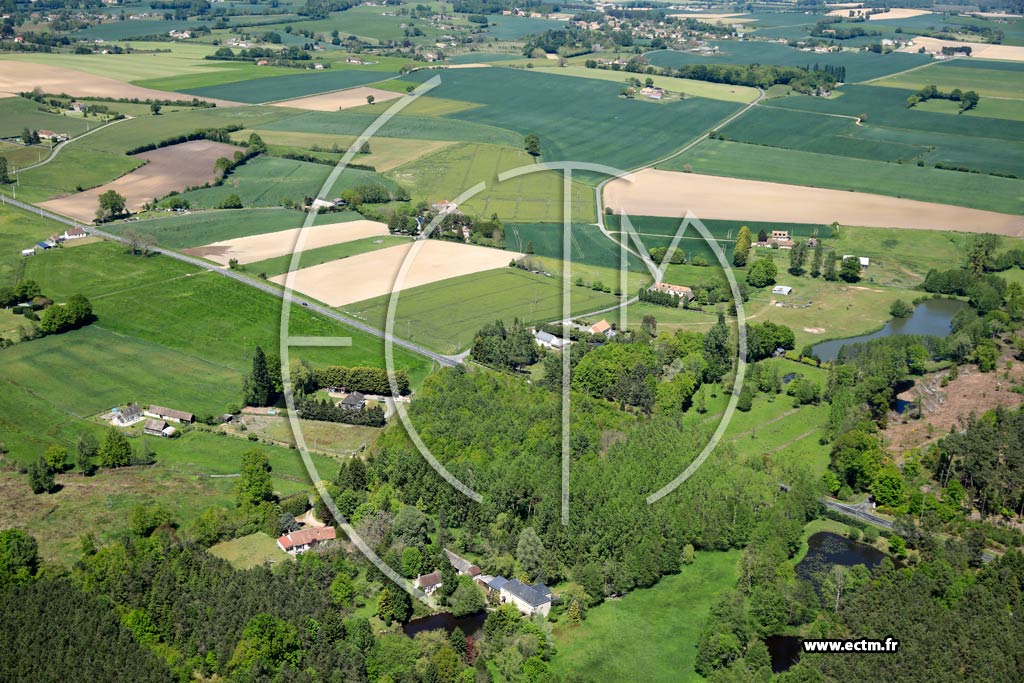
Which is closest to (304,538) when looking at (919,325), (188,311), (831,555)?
(831,555)

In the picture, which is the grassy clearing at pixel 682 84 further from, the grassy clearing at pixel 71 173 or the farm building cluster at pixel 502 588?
the farm building cluster at pixel 502 588

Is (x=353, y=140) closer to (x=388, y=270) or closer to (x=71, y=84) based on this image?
(x=388, y=270)

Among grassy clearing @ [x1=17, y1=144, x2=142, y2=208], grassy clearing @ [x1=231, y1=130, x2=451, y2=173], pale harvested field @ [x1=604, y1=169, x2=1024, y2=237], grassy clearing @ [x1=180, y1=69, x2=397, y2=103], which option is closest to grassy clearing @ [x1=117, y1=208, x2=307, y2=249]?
grassy clearing @ [x1=17, y1=144, x2=142, y2=208]

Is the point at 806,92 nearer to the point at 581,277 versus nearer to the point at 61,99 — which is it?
the point at 581,277

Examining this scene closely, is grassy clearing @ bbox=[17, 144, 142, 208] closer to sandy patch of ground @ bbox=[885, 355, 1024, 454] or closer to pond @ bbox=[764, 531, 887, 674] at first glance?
sandy patch of ground @ bbox=[885, 355, 1024, 454]

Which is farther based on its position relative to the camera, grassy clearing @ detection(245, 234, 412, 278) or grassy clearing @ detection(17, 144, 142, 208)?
grassy clearing @ detection(17, 144, 142, 208)

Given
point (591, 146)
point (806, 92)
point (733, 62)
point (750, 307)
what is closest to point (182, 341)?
point (750, 307)

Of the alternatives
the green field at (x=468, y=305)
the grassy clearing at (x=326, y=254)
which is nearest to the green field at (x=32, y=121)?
the grassy clearing at (x=326, y=254)
